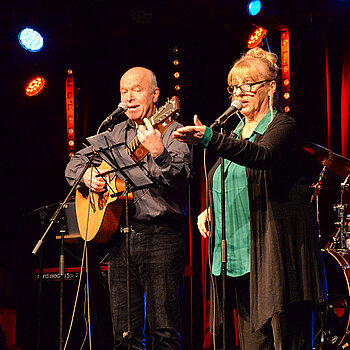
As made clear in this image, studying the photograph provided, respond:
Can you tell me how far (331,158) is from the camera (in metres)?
3.94

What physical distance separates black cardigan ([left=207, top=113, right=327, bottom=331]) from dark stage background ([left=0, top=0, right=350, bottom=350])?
279 centimetres

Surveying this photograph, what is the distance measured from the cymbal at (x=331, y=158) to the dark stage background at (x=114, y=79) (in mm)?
651

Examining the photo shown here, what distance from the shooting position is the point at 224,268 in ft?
6.97

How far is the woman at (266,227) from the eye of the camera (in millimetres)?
1998

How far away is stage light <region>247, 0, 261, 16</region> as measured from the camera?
484cm

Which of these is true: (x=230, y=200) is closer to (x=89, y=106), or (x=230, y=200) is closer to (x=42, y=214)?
(x=42, y=214)

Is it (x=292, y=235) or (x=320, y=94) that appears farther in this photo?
(x=320, y=94)

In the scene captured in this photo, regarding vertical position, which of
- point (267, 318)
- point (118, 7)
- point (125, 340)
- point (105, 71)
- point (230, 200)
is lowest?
point (125, 340)

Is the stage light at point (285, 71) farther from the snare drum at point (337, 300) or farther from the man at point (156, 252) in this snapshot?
the man at point (156, 252)

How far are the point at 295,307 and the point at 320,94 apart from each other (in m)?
3.24

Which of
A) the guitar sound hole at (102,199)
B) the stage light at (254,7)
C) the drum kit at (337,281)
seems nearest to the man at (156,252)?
the guitar sound hole at (102,199)

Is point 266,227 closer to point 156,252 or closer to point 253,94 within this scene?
point 253,94

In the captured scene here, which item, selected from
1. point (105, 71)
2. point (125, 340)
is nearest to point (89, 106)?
point (105, 71)

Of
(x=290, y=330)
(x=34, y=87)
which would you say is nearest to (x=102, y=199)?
(x=290, y=330)
